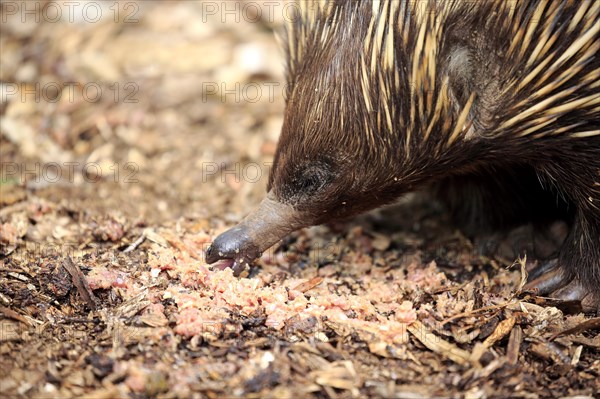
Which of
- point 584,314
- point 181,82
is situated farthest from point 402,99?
point 181,82

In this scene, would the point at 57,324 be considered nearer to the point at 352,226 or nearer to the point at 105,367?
the point at 105,367

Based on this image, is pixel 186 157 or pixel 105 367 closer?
pixel 105 367

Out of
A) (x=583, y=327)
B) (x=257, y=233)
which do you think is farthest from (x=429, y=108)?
(x=583, y=327)

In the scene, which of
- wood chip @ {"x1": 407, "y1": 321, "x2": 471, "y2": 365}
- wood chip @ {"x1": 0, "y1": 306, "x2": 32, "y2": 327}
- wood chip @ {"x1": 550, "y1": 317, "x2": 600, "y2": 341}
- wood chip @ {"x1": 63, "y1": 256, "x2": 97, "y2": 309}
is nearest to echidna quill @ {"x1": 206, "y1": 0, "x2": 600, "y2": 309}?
wood chip @ {"x1": 550, "y1": 317, "x2": 600, "y2": 341}

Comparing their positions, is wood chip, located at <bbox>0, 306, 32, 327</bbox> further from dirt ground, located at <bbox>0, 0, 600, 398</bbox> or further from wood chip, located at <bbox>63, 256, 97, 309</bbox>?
wood chip, located at <bbox>63, 256, 97, 309</bbox>

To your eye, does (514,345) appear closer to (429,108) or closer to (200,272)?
(429,108)

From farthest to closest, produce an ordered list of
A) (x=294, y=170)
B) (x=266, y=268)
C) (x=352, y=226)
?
(x=352, y=226), (x=266, y=268), (x=294, y=170)

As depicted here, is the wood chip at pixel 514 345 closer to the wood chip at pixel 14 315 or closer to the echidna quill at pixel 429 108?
the echidna quill at pixel 429 108

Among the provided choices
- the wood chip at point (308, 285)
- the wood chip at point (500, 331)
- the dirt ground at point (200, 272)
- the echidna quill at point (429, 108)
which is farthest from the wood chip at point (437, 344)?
the echidna quill at point (429, 108)
